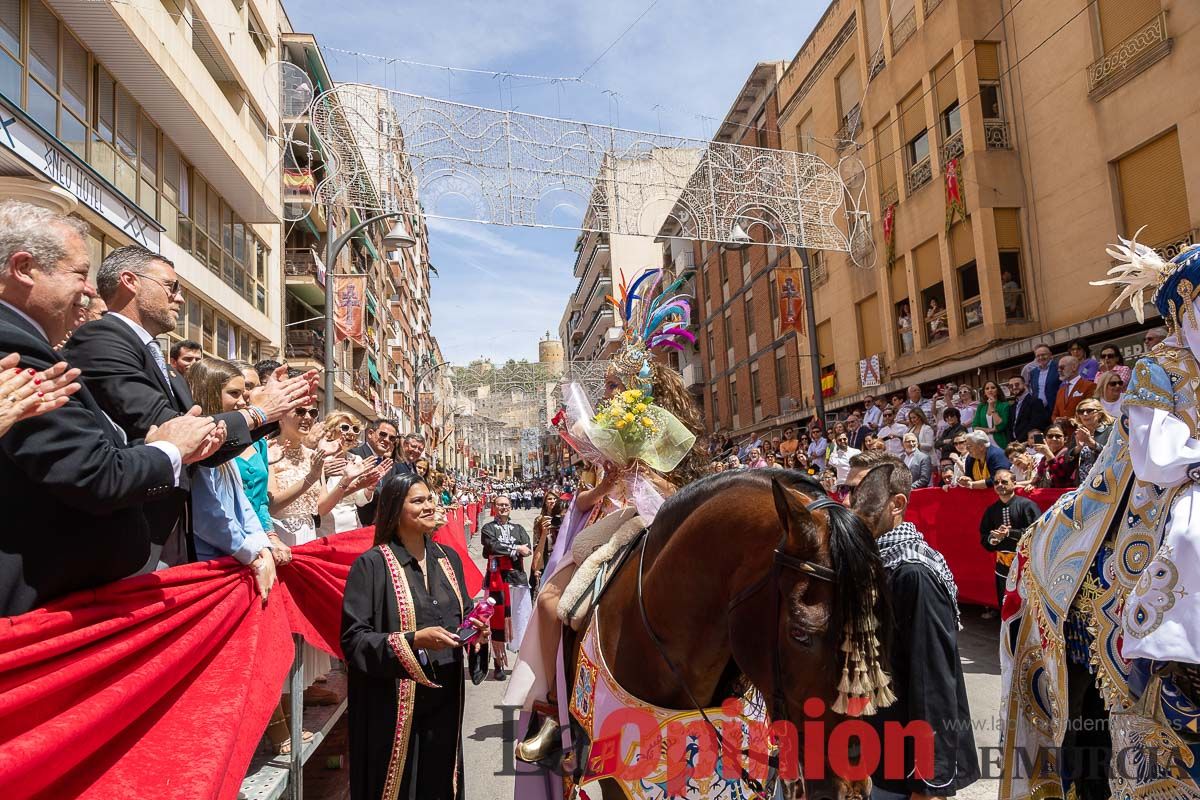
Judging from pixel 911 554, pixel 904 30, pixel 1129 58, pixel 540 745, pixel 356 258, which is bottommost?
pixel 540 745

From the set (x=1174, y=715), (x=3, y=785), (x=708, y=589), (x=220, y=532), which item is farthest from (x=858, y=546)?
(x=220, y=532)

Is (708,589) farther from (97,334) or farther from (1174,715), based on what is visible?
(97,334)

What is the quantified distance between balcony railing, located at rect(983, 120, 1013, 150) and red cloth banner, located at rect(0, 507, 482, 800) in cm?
1806

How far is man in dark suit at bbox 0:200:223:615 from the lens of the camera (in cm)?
210

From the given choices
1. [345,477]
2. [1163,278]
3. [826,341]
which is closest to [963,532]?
[1163,278]

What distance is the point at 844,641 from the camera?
2.36m

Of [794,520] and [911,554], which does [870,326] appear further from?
[794,520]

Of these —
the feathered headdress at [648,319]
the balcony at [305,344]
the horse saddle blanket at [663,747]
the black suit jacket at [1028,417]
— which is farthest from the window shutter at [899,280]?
the balcony at [305,344]

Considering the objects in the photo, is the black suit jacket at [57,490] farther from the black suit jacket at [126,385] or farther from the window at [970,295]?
the window at [970,295]

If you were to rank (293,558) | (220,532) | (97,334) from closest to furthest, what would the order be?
(97,334), (220,532), (293,558)

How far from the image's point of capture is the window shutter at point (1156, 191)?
40.9 feet

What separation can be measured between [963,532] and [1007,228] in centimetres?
993

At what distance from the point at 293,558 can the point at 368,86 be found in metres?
10.7

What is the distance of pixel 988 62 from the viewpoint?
56.0 ft
